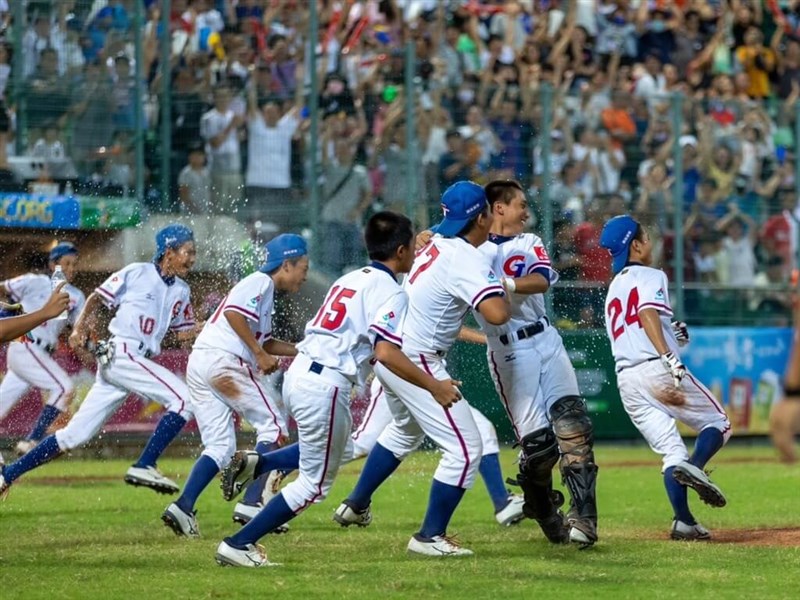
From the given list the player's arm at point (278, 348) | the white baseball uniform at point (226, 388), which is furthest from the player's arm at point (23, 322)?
the player's arm at point (278, 348)

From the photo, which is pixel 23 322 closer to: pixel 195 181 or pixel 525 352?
pixel 525 352

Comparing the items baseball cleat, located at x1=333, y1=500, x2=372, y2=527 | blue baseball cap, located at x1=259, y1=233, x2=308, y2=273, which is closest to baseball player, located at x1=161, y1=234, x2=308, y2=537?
blue baseball cap, located at x1=259, y1=233, x2=308, y2=273

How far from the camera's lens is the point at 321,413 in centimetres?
816

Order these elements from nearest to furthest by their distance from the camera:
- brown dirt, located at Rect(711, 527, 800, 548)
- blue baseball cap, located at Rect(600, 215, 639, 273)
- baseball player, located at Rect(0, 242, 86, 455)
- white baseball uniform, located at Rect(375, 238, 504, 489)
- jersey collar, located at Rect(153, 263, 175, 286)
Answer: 1. white baseball uniform, located at Rect(375, 238, 504, 489)
2. brown dirt, located at Rect(711, 527, 800, 548)
3. blue baseball cap, located at Rect(600, 215, 639, 273)
4. jersey collar, located at Rect(153, 263, 175, 286)
5. baseball player, located at Rect(0, 242, 86, 455)

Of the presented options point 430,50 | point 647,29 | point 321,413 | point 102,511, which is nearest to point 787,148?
point 647,29

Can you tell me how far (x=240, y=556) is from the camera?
8.16 m

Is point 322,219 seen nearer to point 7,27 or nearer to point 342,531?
point 7,27

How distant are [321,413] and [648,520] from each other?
12.7 ft

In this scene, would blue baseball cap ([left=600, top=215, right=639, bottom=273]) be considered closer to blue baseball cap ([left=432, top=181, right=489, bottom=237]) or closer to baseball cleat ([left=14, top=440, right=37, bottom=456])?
blue baseball cap ([left=432, top=181, right=489, bottom=237])

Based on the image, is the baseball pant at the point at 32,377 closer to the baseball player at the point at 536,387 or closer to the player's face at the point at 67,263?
the player's face at the point at 67,263

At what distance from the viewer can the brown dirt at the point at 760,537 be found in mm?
9477

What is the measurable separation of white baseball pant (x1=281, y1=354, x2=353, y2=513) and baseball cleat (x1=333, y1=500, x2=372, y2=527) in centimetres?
160

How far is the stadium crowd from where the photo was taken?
56.3ft

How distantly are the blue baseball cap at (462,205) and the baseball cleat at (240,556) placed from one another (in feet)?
7.12
